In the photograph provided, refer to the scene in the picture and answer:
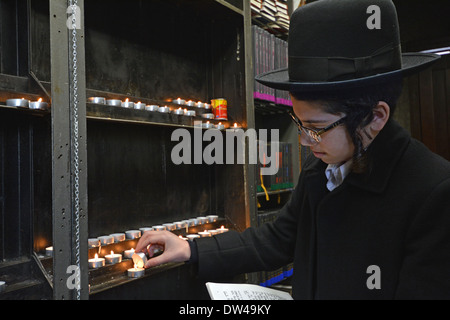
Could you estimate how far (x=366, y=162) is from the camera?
0.87 m

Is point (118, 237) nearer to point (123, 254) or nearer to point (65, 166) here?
Result: point (123, 254)

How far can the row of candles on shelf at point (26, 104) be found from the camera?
3.72ft

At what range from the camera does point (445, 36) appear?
3805 mm

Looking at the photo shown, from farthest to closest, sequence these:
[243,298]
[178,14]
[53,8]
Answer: [178,14]
[53,8]
[243,298]

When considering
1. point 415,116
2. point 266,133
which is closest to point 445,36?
point 415,116

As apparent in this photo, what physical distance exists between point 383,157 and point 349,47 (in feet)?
0.86

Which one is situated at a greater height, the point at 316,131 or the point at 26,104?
the point at 26,104

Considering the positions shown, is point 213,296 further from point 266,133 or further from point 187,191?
point 266,133

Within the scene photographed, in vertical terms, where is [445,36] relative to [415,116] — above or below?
above

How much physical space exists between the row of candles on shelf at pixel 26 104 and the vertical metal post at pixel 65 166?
6cm

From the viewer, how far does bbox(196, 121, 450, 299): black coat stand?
0.75 meters

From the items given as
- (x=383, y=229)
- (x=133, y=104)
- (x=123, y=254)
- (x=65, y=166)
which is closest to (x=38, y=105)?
(x=65, y=166)

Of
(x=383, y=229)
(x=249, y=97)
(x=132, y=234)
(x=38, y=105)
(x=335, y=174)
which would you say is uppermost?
(x=249, y=97)
